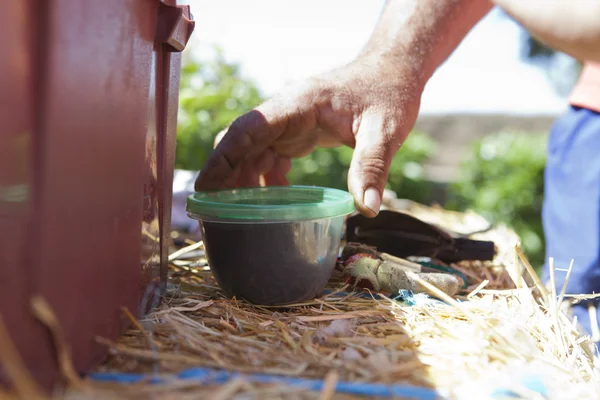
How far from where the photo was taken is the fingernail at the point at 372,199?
51.4 inches

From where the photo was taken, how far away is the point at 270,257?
108cm

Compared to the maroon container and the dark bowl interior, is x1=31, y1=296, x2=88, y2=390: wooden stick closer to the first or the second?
the maroon container

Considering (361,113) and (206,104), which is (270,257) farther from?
(206,104)

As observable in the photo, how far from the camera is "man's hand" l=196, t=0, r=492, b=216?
1.43 meters

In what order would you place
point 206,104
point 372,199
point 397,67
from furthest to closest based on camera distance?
1. point 206,104
2. point 397,67
3. point 372,199

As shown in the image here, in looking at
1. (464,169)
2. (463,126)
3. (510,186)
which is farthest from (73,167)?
(463,126)

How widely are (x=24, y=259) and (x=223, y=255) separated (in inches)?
19.5

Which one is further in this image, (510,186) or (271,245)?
(510,186)

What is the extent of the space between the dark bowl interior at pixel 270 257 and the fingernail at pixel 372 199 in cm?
17

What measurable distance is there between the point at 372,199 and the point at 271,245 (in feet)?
1.18

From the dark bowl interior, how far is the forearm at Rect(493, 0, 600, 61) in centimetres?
55

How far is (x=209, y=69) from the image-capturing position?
441 cm

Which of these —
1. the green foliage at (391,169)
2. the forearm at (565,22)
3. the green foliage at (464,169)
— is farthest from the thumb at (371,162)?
the green foliage at (391,169)

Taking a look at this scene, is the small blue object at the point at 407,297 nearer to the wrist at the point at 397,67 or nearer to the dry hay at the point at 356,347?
the dry hay at the point at 356,347
